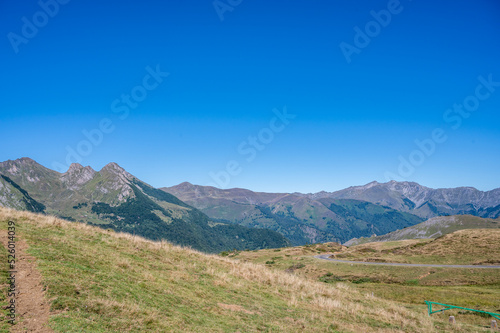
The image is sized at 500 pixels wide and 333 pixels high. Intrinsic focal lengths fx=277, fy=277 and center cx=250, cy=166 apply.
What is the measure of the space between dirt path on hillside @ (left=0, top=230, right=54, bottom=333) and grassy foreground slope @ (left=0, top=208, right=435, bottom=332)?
326 mm

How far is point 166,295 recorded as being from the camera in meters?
16.5

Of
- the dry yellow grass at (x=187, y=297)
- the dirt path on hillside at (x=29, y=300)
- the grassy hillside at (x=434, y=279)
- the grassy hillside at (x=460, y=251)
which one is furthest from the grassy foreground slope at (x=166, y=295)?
the grassy hillside at (x=460, y=251)

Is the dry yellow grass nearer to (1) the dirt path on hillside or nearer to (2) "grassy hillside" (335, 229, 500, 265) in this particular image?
(1) the dirt path on hillside

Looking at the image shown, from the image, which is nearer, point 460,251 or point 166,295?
point 166,295

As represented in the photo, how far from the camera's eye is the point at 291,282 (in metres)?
28.2

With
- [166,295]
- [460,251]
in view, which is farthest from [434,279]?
[166,295]

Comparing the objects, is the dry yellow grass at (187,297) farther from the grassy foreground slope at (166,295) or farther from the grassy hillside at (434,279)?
the grassy hillside at (434,279)

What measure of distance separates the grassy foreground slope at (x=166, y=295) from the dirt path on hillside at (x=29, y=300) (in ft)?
1.07

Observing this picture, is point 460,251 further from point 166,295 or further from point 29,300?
point 29,300

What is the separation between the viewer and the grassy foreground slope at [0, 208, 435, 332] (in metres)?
12.3

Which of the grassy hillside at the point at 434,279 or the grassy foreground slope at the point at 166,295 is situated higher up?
the grassy foreground slope at the point at 166,295

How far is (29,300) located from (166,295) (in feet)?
22.6

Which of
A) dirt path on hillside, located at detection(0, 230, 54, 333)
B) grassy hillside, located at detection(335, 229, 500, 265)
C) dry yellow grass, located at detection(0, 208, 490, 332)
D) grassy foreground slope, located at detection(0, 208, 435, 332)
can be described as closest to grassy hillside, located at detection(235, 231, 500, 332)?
grassy hillside, located at detection(335, 229, 500, 265)

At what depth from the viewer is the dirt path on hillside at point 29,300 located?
10.0 meters
